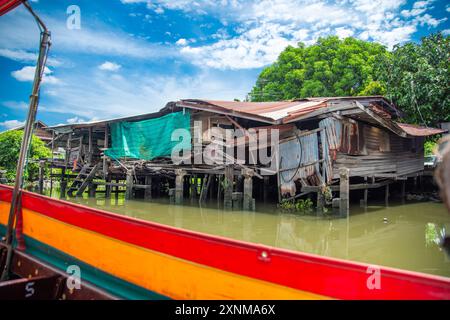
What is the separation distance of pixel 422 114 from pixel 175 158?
44.0 feet

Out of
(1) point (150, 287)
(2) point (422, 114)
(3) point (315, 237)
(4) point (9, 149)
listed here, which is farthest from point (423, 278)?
(4) point (9, 149)

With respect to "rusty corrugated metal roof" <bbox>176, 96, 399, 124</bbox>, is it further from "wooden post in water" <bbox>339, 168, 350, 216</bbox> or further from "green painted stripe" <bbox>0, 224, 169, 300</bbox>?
"green painted stripe" <bbox>0, 224, 169, 300</bbox>

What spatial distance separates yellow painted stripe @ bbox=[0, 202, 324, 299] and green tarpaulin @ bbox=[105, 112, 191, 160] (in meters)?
9.16

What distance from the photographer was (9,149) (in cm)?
1798

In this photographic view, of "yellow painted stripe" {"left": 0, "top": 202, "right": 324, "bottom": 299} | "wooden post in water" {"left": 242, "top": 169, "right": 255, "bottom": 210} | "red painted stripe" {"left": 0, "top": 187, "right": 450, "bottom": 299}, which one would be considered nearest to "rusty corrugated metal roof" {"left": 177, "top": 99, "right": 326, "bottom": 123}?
"wooden post in water" {"left": 242, "top": 169, "right": 255, "bottom": 210}

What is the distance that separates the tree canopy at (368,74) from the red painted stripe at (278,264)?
1647 centimetres

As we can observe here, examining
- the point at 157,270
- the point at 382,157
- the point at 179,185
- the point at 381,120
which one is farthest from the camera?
the point at 382,157

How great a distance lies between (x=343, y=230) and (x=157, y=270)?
6.33m

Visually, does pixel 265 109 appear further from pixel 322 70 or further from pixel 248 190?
pixel 322 70

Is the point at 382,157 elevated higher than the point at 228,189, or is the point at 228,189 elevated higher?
the point at 382,157

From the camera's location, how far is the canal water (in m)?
5.69

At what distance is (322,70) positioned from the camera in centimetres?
2525

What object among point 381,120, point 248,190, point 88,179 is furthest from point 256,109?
point 88,179

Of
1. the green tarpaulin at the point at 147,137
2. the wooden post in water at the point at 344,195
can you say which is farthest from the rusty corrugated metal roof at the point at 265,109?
the wooden post in water at the point at 344,195
